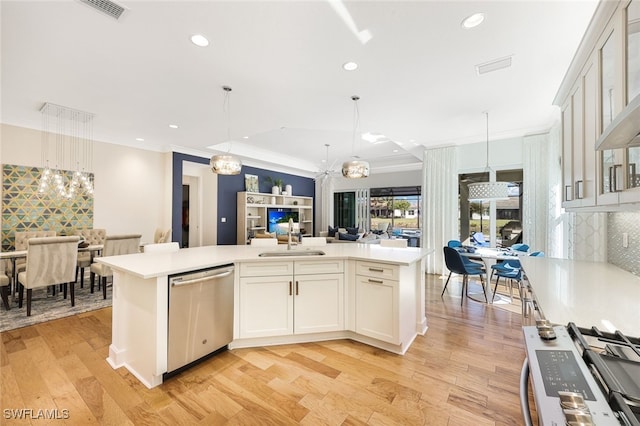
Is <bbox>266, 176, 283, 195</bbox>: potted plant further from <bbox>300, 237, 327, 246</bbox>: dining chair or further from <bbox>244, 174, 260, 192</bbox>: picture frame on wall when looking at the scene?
<bbox>300, 237, 327, 246</bbox>: dining chair

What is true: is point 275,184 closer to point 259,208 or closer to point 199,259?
point 259,208

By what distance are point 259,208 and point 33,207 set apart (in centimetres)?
460

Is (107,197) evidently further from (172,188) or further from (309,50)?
(309,50)

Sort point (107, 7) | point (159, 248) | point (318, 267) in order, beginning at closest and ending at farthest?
point (107, 7) < point (318, 267) < point (159, 248)

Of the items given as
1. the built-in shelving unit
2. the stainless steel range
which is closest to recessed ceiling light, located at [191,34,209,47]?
the stainless steel range

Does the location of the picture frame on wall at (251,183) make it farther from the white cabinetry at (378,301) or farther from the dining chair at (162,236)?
the white cabinetry at (378,301)

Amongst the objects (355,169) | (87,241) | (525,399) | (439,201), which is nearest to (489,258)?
(439,201)

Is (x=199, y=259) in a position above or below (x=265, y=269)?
above

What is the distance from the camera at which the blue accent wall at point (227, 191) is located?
5.89 meters

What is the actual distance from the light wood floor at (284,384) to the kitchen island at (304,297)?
0.15 meters

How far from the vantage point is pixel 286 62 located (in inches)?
104

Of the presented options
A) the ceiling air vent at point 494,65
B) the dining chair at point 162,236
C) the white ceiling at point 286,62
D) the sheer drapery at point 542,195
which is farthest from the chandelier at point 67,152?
the sheer drapery at point 542,195

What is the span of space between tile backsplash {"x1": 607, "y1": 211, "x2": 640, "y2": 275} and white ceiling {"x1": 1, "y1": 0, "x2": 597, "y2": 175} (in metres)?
1.59

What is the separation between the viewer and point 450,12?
2.00m
